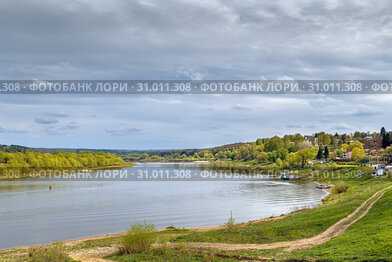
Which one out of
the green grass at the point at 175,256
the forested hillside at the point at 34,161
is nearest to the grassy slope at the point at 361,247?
the green grass at the point at 175,256

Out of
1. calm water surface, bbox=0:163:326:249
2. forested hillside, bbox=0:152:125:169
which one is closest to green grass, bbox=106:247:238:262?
calm water surface, bbox=0:163:326:249

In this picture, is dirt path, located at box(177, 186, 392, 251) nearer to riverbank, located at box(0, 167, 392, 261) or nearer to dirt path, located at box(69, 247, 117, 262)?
riverbank, located at box(0, 167, 392, 261)

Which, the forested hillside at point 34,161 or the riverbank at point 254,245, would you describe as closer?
the riverbank at point 254,245

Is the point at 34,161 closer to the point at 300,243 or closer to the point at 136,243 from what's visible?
the point at 136,243

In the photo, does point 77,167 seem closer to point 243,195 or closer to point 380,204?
point 243,195

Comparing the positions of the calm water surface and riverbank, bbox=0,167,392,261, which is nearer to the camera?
riverbank, bbox=0,167,392,261

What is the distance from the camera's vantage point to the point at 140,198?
226 ft

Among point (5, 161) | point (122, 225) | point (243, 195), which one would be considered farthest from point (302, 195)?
point (5, 161)

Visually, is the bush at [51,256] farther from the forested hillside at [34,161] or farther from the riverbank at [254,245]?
the forested hillside at [34,161]

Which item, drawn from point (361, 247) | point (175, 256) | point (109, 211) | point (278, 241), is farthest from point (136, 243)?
point (109, 211)

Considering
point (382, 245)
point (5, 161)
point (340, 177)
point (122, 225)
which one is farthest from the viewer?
point (5, 161)

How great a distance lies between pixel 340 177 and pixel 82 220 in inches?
3200

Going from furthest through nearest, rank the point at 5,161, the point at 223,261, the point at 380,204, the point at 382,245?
the point at 5,161 → the point at 380,204 → the point at 223,261 → the point at 382,245

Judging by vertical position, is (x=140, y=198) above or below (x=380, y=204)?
below
